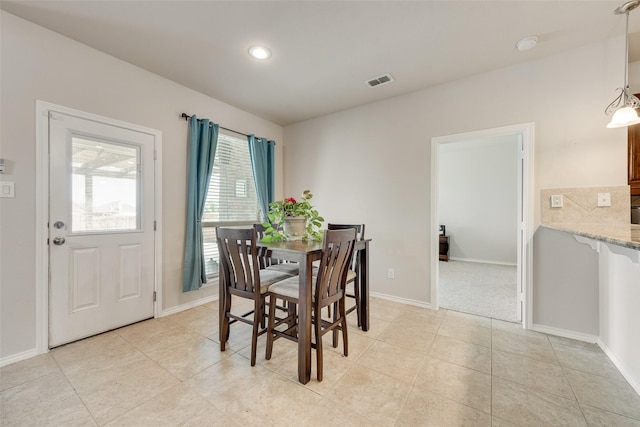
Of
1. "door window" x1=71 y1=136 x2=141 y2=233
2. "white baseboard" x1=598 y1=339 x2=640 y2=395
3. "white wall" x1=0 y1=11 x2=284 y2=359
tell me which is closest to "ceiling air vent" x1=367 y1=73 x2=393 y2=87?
"white wall" x1=0 y1=11 x2=284 y2=359

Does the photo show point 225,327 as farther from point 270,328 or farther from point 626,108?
point 626,108

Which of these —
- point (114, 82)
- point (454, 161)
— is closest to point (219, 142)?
point (114, 82)

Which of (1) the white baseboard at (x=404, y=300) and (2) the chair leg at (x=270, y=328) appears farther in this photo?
(1) the white baseboard at (x=404, y=300)

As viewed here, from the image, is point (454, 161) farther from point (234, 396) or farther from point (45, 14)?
point (45, 14)

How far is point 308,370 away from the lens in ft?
5.65

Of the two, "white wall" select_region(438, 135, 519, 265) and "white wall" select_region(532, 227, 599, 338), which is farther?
"white wall" select_region(438, 135, 519, 265)

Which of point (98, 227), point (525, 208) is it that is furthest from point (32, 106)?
point (525, 208)

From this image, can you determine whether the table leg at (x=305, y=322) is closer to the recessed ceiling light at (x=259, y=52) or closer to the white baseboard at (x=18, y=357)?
the recessed ceiling light at (x=259, y=52)

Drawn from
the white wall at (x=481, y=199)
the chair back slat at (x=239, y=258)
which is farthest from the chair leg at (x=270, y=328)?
the white wall at (x=481, y=199)

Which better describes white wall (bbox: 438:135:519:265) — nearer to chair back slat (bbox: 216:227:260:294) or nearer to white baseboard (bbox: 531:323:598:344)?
white baseboard (bbox: 531:323:598:344)

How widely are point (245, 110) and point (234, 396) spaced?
134 inches

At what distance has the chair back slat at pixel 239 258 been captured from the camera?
185 centimetres

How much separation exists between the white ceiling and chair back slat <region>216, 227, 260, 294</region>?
5.32ft

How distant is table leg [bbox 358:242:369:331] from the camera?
2.45 metres
